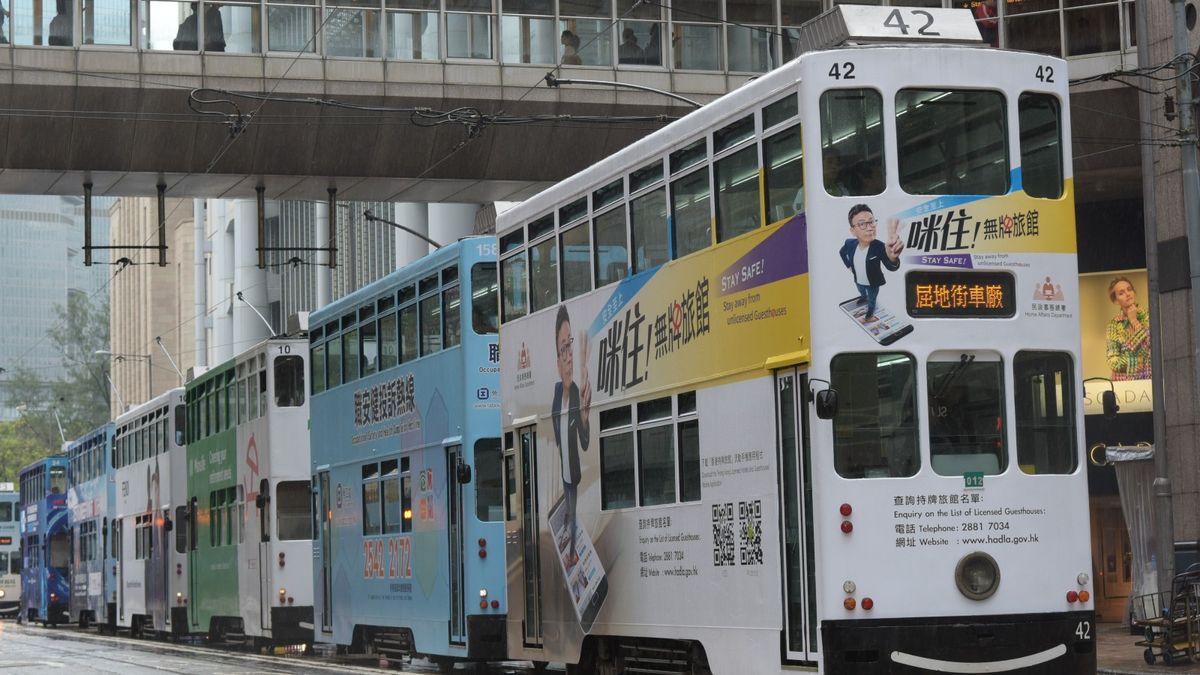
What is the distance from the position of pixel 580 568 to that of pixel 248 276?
162 ft

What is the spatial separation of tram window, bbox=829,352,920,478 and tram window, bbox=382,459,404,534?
9.72m

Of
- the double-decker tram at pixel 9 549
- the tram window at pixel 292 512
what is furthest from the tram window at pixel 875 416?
the double-decker tram at pixel 9 549

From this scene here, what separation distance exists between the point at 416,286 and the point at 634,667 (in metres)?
6.77

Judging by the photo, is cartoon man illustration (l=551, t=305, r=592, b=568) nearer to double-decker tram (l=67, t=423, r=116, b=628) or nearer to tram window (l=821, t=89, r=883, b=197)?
tram window (l=821, t=89, r=883, b=197)

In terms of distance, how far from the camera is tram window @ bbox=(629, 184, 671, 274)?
13.2 metres

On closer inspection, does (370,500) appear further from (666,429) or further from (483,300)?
(666,429)

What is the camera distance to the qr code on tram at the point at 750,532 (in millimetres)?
11805

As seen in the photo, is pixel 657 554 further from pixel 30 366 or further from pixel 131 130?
pixel 30 366

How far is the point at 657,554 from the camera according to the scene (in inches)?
523

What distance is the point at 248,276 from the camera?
206 ft

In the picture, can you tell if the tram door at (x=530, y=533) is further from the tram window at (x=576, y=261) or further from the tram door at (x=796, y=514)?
the tram door at (x=796, y=514)

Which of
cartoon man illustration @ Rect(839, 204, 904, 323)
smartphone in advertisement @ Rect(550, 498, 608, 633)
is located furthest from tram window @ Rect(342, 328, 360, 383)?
cartoon man illustration @ Rect(839, 204, 904, 323)

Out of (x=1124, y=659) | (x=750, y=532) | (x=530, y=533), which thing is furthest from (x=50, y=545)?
(x=750, y=532)

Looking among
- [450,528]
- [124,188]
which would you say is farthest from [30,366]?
[450,528]
